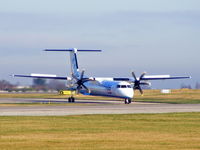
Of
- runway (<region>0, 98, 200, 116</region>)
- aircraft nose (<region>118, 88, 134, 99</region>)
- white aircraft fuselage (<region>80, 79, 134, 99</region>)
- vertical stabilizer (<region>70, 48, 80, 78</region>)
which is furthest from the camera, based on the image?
vertical stabilizer (<region>70, 48, 80, 78</region>)

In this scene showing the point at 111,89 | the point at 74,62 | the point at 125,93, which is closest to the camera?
Answer: the point at 125,93

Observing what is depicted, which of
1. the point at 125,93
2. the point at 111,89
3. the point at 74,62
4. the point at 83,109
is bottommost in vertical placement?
the point at 83,109

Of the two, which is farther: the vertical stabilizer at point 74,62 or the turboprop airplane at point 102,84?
the vertical stabilizer at point 74,62

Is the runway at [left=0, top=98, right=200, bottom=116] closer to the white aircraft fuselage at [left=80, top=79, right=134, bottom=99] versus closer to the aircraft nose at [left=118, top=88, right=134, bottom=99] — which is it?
the aircraft nose at [left=118, top=88, right=134, bottom=99]

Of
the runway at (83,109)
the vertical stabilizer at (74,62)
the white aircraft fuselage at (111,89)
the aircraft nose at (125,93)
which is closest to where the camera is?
the runway at (83,109)

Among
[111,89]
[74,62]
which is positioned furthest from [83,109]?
[74,62]

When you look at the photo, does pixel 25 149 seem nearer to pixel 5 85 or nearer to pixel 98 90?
pixel 98 90

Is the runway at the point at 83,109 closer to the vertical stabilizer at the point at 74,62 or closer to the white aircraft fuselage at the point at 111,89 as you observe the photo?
the white aircraft fuselage at the point at 111,89

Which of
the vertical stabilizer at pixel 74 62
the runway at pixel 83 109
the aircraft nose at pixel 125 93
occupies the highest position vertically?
the vertical stabilizer at pixel 74 62

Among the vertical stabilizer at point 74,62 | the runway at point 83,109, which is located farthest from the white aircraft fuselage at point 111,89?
the runway at point 83,109

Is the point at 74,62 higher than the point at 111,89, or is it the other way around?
the point at 74,62

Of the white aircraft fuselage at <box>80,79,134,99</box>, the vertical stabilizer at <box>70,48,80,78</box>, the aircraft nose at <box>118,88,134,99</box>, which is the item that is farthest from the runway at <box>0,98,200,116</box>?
the vertical stabilizer at <box>70,48,80,78</box>

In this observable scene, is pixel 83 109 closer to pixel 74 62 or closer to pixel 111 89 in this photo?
pixel 111 89

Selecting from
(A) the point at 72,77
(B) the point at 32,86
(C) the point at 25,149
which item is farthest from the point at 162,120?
(B) the point at 32,86
